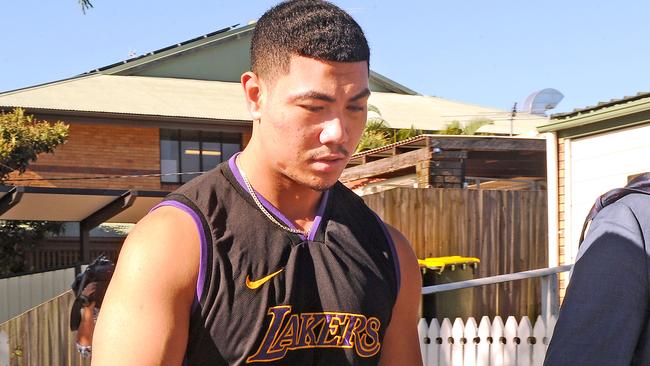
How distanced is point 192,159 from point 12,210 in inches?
330

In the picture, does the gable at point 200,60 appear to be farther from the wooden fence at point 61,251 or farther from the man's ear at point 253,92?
the man's ear at point 253,92

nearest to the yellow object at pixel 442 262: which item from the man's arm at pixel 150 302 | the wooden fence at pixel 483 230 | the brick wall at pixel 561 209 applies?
the wooden fence at pixel 483 230

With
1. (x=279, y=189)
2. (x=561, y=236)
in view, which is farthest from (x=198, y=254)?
(x=561, y=236)

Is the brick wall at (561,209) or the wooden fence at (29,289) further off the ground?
the brick wall at (561,209)

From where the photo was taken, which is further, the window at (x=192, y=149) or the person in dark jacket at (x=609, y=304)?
the window at (x=192, y=149)

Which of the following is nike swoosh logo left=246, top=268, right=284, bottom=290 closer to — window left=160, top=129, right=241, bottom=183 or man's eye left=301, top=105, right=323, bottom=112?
man's eye left=301, top=105, right=323, bottom=112

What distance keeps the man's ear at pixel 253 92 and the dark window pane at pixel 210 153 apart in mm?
24171

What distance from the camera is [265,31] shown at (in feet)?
7.47

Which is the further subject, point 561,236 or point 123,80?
point 123,80

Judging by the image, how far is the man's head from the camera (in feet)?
7.00

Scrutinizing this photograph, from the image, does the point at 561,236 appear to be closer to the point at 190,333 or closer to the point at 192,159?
the point at 190,333

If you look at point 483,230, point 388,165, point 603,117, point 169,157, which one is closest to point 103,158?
point 169,157

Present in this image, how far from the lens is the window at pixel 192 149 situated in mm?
25625

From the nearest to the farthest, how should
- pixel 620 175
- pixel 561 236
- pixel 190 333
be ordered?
1. pixel 190 333
2. pixel 620 175
3. pixel 561 236
